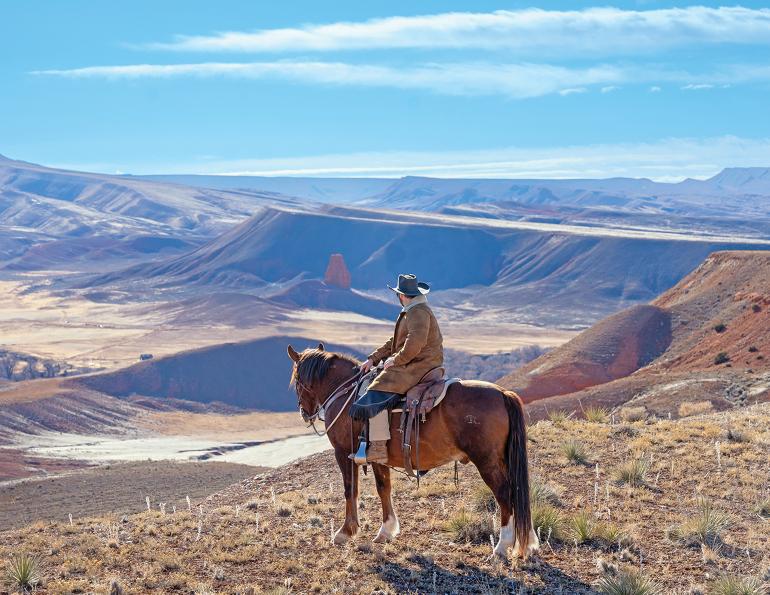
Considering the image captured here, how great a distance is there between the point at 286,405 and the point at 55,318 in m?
51.7

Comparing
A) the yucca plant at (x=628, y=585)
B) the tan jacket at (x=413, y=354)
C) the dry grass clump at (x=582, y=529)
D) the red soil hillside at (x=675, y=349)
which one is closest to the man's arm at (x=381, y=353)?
the tan jacket at (x=413, y=354)

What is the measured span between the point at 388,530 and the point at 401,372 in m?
1.77

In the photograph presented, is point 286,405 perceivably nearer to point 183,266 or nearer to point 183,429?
point 183,429

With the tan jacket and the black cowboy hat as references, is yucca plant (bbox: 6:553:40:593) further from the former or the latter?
the black cowboy hat

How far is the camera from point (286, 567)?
920cm

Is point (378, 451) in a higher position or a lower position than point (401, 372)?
lower

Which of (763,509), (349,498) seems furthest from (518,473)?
(763,509)

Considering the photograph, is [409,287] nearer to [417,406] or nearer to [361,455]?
[417,406]

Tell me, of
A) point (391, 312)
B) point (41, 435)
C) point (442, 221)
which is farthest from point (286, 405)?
point (442, 221)

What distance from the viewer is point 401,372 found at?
9742 millimetres

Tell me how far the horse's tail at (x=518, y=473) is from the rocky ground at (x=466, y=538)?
0.35 metres

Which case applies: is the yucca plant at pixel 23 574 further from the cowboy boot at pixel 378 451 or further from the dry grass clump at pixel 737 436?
the dry grass clump at pixel 737 436

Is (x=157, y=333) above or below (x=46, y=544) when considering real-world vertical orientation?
below

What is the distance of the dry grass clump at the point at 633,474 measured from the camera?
1211 centimetres
